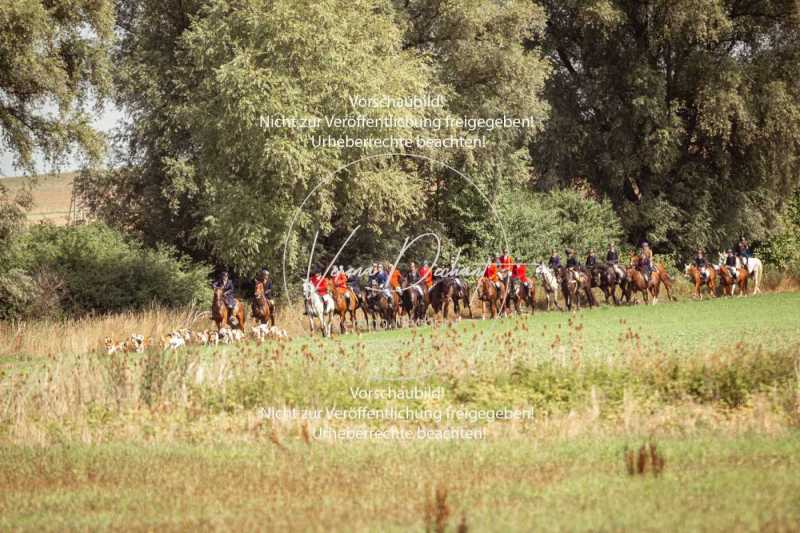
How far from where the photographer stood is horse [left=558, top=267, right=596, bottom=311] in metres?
31.7

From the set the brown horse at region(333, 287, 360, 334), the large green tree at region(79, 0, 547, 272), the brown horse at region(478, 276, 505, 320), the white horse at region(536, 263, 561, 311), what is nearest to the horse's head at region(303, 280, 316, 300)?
the brown horse at region(333, 287, 360, 334)

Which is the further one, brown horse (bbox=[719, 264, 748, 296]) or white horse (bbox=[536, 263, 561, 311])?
brown horse (bbox=[719, 264, 748, 296])

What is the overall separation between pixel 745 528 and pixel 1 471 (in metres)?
7.26

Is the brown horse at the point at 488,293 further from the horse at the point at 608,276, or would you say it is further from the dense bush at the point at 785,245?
the dense bush at the point at 785,245

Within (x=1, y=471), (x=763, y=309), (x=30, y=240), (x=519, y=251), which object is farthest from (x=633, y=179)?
(x=1, y=471)

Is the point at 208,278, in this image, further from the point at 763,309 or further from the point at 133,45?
the point at 763,309

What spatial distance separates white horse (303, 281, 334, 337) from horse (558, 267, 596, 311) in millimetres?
9191

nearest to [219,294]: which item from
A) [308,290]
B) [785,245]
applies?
[308,290]

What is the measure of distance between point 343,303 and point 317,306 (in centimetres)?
142

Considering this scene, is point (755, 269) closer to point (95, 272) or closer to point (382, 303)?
point (382, 303)

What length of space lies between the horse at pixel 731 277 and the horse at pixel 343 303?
14.9m

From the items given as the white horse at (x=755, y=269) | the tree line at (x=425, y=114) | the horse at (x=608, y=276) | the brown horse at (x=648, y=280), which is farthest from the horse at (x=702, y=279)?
the tree line at (x=425, y=114)

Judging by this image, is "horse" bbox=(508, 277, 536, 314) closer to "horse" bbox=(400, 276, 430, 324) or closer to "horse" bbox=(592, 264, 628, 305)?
"horse" bbox=(592, 264, 628, 305)

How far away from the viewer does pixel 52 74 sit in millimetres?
25328
